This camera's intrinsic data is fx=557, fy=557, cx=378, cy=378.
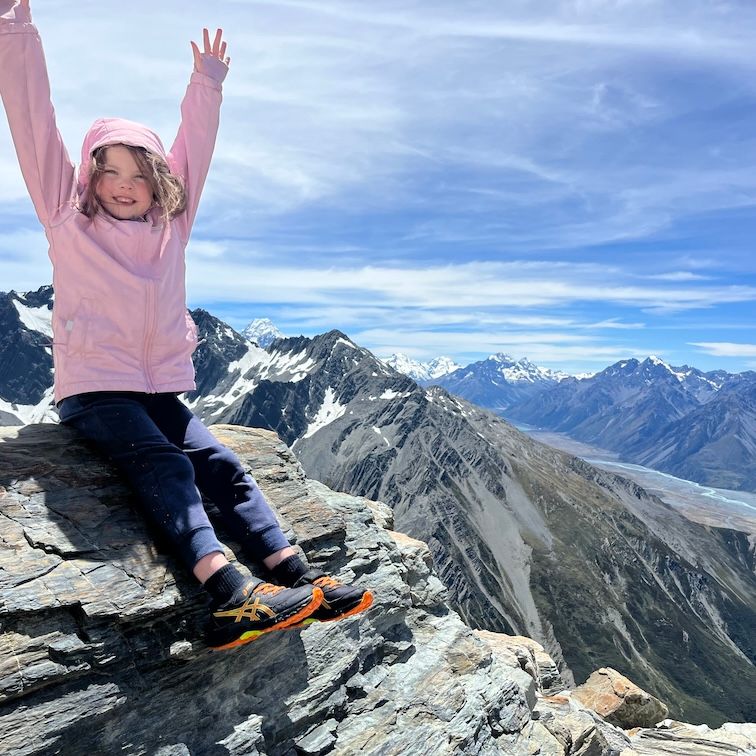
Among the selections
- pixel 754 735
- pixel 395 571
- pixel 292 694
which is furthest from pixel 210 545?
pixel 754 735

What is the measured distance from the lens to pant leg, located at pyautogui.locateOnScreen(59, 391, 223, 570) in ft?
28.5

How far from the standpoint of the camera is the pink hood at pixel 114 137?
862 cm

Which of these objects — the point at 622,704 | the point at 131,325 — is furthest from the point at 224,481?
the point at 622,704

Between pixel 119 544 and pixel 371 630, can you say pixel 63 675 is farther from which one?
pixel 371 630

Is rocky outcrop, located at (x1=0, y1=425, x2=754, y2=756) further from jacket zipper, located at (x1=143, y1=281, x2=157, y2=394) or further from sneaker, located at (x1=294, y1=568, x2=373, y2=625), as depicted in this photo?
jacket zipper, located at (x1=143, y1=281, x2=157, y2=394)

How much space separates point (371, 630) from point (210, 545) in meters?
5.30

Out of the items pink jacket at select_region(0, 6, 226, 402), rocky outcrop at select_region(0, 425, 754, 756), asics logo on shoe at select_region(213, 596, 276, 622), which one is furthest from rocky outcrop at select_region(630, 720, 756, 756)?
pink jacket at select_region(0, 6, 226, 402)

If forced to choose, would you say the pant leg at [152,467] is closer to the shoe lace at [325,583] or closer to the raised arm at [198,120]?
the shoe lace at [325,583]

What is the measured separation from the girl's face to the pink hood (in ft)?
0.52

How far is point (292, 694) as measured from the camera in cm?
1010

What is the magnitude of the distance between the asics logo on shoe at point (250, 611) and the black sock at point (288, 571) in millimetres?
1414

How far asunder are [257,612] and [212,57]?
968cm

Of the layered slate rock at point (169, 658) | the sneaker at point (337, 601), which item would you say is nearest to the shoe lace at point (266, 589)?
the sneaker at point (337, 601)

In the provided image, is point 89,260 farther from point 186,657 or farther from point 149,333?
point 186,657
